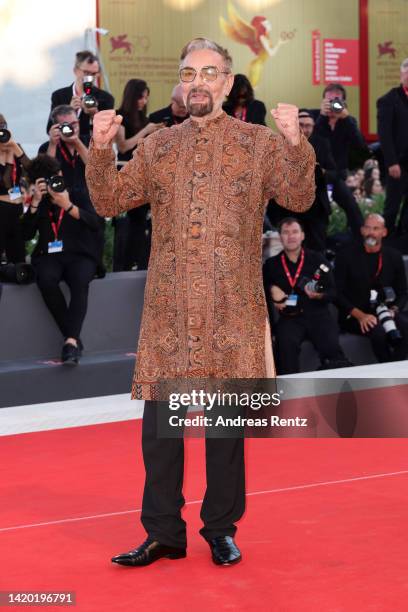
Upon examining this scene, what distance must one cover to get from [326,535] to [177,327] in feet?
3.03

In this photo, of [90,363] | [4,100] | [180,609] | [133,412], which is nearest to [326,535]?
[180,609]

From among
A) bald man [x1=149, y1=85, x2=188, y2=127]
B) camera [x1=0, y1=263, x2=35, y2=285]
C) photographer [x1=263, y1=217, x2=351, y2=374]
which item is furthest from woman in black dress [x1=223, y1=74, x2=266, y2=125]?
camera [x1=0, y1=263, x2=35, y2=285]

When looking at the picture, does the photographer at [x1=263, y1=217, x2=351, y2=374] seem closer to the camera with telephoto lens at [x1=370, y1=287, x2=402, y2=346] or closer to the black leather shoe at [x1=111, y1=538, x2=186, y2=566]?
the camera with telephoto lens at [x1=370, y1=287, x2=402, y2=346]

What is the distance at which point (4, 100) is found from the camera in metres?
10.3

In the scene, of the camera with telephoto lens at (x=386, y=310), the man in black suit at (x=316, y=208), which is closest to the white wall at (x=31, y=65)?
the man in black suit at (x=316, y=208)

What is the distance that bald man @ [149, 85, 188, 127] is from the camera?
7875 mm

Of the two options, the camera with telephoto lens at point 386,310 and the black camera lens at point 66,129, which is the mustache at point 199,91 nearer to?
the black camera lens at point 66,129

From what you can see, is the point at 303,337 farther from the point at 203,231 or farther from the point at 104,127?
the point at 104,127

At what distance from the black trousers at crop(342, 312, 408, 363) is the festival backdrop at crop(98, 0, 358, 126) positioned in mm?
3943

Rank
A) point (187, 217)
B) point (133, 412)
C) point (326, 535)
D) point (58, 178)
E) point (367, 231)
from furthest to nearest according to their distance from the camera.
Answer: point (367, 231) → point (58, 178) → point (133, 412) → point (326, 535) → point (187, 217)

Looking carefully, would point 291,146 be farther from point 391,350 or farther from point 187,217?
point 391,350

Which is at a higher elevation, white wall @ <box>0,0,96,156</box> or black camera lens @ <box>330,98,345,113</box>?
white wall @ <box>0,0,96,156</box>

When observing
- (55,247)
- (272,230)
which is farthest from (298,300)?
(55,247)

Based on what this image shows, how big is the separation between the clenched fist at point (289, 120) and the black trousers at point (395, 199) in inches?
210
